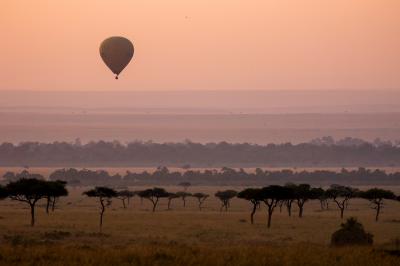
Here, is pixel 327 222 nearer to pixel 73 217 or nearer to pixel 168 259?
pixel 73 217

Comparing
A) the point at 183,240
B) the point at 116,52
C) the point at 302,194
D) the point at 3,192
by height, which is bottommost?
the point at 183,240

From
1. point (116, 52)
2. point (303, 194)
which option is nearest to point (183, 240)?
point (303, 194)

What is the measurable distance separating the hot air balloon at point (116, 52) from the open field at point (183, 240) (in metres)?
15.4

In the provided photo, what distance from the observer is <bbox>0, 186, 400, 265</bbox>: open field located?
121 ft

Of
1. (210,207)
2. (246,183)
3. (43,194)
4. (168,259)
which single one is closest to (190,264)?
(168,259)

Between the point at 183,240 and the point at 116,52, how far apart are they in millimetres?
41823

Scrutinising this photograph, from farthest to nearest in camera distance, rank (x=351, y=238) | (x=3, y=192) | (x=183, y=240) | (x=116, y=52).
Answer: (x=116, y=52) < (x=3, y=192) < (x=183, y=240) < (x=351, y=238)

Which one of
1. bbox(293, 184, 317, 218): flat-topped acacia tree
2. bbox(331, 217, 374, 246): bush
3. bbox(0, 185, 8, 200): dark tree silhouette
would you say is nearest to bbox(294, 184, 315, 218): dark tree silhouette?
bbox(293, 184, 317, 218): flat-topped acacia tree

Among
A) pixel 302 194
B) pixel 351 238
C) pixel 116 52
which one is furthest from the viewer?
pixel 116 52

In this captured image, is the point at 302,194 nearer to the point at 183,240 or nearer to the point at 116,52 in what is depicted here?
the point at 116,52

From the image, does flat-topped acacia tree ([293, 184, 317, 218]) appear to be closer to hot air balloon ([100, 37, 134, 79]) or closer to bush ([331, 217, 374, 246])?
hot air balloon ([100, 37, 134, 79])

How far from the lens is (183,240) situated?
53.2 meters

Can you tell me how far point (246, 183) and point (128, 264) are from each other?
15122cm

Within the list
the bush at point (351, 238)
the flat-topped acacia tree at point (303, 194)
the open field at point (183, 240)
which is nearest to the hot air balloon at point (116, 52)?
the open field at point (183, 240)
